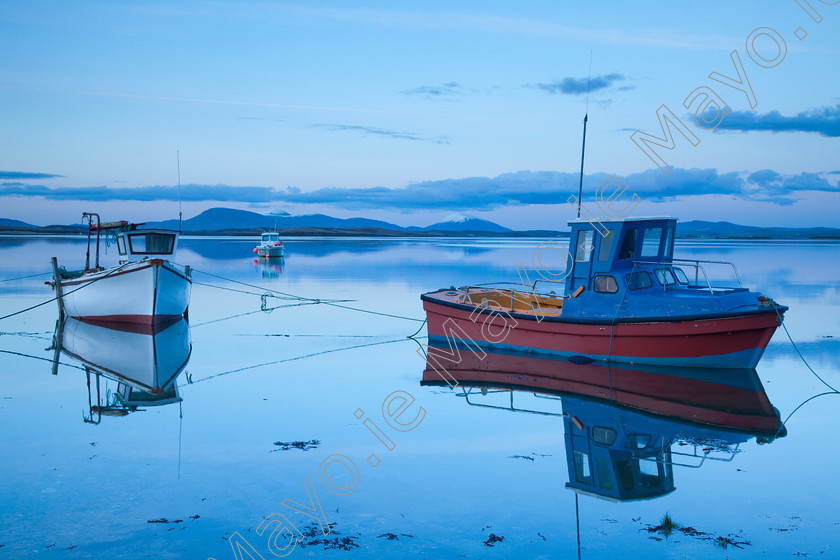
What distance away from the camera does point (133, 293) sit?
73.9ft

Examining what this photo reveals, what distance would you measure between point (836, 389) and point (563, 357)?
572 centimetres

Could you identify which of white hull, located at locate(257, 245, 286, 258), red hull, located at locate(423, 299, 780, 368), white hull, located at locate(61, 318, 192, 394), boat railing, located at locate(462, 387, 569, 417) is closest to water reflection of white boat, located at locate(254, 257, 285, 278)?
white hull, located at locate(257, 245, 286, 258)

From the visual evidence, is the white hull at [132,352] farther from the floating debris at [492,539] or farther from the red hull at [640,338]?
the floating debris at [492,539]

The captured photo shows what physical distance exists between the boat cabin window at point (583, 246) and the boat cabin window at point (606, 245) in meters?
0.23

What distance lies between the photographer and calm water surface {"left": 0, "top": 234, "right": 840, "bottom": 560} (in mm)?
7152

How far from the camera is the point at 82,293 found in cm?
2395

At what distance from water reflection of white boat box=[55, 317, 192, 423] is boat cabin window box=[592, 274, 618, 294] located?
31.4ft

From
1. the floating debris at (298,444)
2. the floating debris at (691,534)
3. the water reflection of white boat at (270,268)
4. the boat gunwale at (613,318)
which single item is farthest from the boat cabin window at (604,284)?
the water reflection of white boat at (270,268)

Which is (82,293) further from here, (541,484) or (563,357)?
(541,484)

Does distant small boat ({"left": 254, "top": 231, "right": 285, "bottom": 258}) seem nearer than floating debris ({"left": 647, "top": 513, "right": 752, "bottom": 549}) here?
No

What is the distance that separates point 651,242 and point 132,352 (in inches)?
541

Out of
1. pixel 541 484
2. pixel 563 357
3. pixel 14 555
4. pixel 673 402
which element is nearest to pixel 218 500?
pixel 14 555

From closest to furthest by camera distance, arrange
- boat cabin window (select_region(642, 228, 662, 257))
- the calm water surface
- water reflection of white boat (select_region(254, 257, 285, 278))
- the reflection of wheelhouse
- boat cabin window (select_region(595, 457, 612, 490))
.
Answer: the calm water surface, boat cabin window (select_region(595, 457, 612, 490)), the reflection of wheelhouse, boat cabin window (select_region(642, 228, 662, 257)), water reflection of white boat (select_region(254, 257, 285, 278))

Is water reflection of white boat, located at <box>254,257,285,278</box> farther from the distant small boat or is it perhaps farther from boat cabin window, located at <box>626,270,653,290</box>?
boat cabin window, located at <box>626,270,653,290</box>
